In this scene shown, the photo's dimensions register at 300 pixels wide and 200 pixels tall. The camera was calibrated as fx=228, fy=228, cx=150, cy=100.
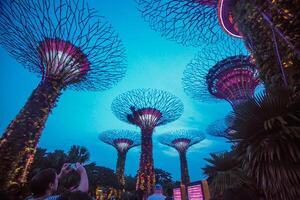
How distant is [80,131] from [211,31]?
164978mm

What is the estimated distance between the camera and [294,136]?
3605mm

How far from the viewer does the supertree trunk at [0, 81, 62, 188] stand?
809 centimetres

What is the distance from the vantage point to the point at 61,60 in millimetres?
11305

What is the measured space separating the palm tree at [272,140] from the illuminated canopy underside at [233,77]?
11644 mm

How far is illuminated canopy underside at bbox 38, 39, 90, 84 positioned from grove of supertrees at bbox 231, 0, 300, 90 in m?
8.24

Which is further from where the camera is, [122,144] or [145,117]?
[122,144]

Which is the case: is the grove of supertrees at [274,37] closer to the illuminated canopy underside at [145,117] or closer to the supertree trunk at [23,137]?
the supertree trunk at [23,137]

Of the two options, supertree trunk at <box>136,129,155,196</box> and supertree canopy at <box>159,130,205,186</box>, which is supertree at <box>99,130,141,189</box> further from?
supertree trunk at <box>136,129,155,196</box>

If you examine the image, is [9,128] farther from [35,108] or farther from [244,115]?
[244,115]

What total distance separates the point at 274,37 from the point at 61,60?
9873mm

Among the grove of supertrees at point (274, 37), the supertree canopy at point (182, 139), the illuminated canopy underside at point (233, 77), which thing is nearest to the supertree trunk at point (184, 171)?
the supertree canopy at point (182, 139)

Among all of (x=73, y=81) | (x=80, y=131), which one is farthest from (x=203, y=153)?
(x=73, y=81)

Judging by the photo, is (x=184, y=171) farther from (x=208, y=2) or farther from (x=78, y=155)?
(x=208, y=2)

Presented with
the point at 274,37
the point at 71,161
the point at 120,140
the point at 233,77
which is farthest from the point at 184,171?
the point at 274,37
